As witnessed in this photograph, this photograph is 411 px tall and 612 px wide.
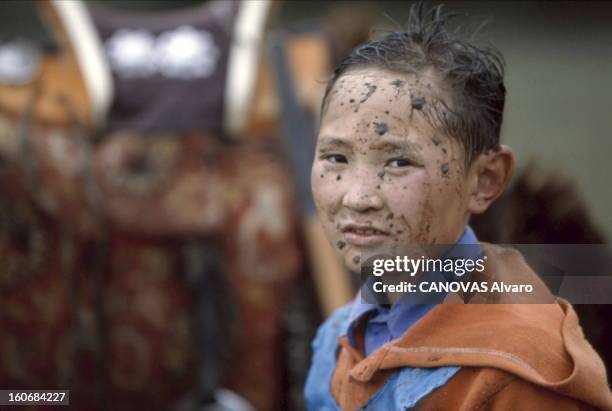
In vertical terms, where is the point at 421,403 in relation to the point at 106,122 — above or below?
below

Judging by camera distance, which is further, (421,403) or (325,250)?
(325,250)

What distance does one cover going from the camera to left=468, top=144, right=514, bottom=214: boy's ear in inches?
29.9

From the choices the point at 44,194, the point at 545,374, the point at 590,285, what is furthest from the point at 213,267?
the point at 545,374

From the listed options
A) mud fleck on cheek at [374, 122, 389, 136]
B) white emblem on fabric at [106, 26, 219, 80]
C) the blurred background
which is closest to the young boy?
mud fleck on cheek at [374, 122, 389, 136]

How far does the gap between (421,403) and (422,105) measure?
25 centimetres

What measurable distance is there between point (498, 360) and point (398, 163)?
0.60 feet

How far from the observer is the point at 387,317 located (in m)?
0.78

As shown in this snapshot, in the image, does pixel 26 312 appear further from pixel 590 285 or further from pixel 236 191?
pixel 590 285

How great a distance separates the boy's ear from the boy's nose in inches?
4.2

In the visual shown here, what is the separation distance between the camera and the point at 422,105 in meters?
0.71

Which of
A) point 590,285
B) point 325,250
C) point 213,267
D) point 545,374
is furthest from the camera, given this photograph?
point 213,267

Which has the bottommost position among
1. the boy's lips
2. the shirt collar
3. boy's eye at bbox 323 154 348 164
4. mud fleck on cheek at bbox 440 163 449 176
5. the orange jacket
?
the orange jacket

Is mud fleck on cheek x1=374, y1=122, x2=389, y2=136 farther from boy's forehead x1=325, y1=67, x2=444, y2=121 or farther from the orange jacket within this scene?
the orange jacket

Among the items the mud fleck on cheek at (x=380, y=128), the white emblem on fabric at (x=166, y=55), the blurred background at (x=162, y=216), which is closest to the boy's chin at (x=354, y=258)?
the mud fleck on cheek at (x=380, y=128)
